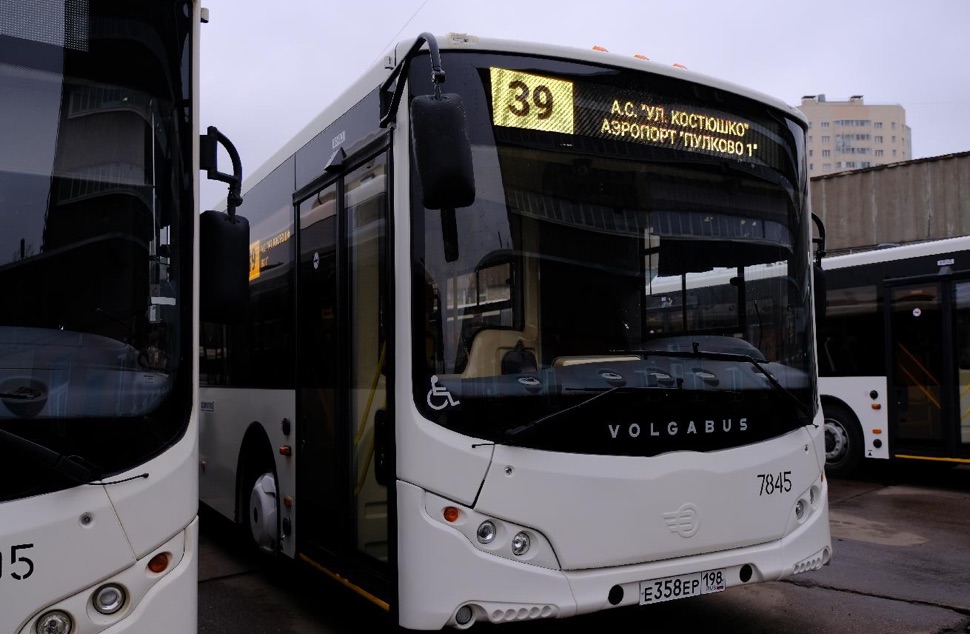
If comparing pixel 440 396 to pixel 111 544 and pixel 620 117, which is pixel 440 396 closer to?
pixel 111 544

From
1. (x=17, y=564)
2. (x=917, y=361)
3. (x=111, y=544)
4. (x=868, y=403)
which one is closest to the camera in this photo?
(x=17, y=564)

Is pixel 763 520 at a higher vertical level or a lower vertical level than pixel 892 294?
lower

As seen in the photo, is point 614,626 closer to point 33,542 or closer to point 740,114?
point 740,114

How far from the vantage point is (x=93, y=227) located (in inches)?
134

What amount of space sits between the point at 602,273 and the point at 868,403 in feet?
27.2

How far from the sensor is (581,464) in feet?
14.3

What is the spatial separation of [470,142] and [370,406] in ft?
4.92

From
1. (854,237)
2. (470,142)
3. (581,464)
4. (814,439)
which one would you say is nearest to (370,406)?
(581,464)

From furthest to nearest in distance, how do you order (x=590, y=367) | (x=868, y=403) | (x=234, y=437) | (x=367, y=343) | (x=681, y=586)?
(x=868, y=403) → (x=234, y=437) → (x=367, y=343) → (x=681, y=586) → (x=590, y=367)

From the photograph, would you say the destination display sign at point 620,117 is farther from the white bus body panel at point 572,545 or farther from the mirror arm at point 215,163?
the white bus body panel at point 572,545

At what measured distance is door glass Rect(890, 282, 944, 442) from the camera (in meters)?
10.9

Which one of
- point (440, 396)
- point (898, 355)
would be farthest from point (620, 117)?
point (898, 355)

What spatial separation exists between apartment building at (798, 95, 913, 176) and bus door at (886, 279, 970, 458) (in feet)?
265

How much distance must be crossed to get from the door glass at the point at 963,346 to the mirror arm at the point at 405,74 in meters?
8.40
